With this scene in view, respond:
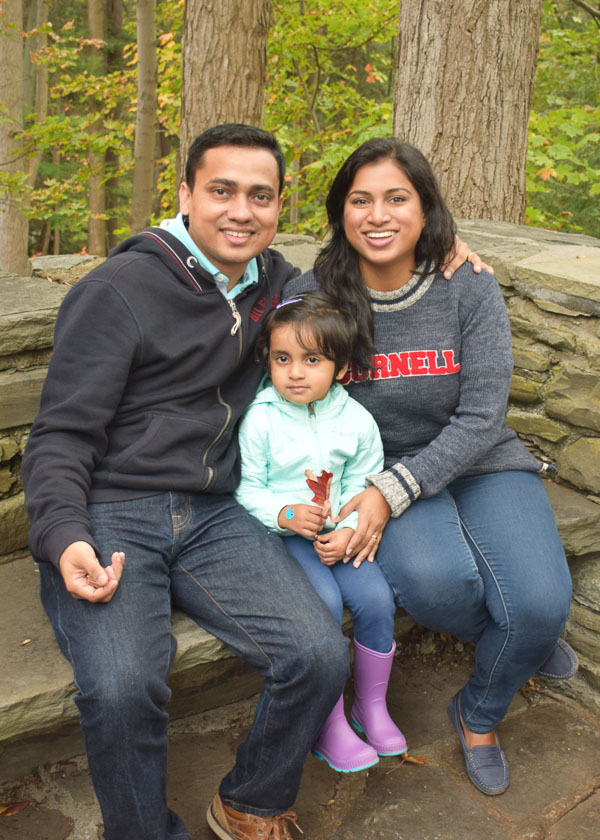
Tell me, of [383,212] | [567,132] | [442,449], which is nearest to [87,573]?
[442,449]

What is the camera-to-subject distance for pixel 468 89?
3.73 metres

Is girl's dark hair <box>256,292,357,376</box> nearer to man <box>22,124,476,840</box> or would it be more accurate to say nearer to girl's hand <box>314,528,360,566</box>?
man <box>22,124,476,840</box>

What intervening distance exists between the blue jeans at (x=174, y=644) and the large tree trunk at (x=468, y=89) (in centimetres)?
239

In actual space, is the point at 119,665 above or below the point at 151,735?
above

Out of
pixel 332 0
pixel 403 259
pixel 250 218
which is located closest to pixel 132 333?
pixel 250 218

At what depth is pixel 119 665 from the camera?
1.76 metres

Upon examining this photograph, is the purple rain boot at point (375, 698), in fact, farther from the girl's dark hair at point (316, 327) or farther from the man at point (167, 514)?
the girl's dark hair at point (316, 327)

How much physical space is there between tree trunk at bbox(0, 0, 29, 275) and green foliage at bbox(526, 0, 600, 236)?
5534 mm

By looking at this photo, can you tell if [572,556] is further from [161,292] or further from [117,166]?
[117,166]

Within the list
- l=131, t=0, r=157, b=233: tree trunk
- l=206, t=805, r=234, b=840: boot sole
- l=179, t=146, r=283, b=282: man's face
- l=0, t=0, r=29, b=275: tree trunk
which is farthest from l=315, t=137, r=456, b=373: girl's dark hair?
l=0, t=0, r=29, b=275: tree trunk

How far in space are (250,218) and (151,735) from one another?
4.55ft

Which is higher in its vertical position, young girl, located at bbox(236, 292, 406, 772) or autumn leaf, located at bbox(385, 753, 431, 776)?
young girl, located at bbox(236, 292, 406, 772)

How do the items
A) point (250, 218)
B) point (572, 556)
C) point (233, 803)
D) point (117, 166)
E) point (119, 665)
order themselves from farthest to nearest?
point (117, 166), point (572, 556), point (250, 218), point (233, 803), point (119, 665)

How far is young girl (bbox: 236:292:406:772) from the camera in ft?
7.25
